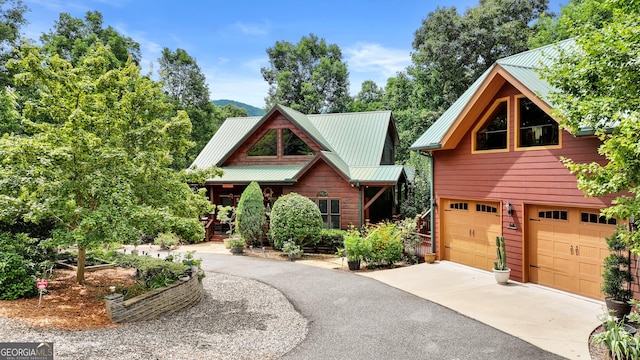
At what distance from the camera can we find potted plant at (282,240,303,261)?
1429 cm

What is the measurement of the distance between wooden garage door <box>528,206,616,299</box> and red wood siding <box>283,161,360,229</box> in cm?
751

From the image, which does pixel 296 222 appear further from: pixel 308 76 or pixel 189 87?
pixel 308 76

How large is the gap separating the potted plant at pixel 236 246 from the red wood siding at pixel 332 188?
3.40 meters

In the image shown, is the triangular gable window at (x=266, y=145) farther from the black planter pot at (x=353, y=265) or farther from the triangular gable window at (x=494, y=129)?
the triangular gable window at (x=494, y=129)

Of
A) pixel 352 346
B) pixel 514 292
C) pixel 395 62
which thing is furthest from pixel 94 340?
pixel 395 62

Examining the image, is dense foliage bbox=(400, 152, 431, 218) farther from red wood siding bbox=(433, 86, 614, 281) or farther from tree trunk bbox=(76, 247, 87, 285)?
tree trunk bbox=(76, 247, 87, 285)

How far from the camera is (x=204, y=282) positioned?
34.9ft

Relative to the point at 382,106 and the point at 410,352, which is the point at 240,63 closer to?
the point at 382,106

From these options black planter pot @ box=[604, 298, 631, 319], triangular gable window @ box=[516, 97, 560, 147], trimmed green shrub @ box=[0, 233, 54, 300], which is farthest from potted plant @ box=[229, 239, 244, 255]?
black planter pot @ box=[604, 298, 631, 319]

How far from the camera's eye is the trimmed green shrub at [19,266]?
7602 millimetres

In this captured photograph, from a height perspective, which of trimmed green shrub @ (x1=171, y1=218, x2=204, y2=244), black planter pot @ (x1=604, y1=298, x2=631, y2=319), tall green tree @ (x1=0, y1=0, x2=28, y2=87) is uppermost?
tall green tree @ (x1=0, y1=0, x2=28, y2=87)

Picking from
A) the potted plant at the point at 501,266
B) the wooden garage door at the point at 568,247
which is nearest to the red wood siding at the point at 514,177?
the wooden garage door at the point at 568,247

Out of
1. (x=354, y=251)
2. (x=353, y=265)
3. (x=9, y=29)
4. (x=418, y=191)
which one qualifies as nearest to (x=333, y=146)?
(x=418, y=191)

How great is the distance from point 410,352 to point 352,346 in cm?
94
